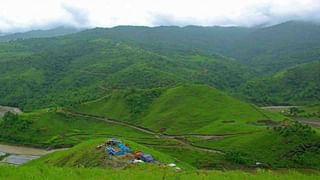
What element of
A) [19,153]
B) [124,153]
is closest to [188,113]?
[19,153]

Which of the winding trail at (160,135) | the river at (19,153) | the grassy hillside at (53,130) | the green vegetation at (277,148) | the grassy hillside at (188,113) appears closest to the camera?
the green vegetation at (277,148)

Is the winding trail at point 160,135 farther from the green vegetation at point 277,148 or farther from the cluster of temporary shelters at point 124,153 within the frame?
the cluster of temporary shelters at point 124,153

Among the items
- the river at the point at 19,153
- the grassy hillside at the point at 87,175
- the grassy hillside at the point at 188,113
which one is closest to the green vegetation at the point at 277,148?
the grassy hillside at the point at 188,113

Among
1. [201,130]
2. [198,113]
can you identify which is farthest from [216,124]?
[198,113]

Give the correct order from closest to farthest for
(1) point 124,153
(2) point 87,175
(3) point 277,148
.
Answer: (2) point 87,175 < (1) point 124,153 < (3) point 277,148

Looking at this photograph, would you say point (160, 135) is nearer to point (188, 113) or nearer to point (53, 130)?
point (188, 113)

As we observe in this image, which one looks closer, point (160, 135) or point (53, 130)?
point (160, 135)

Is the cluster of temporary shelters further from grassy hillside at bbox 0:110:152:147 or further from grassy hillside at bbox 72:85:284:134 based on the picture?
grassy hillside at bbox 0:110:152:147

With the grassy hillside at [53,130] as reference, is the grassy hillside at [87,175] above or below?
above
